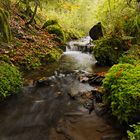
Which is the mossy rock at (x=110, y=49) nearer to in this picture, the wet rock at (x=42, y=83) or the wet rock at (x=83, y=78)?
the wet rock at (x=83, y=78)

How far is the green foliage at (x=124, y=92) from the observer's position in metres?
5.59

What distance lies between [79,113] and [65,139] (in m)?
1.42

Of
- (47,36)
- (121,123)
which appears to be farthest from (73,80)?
(47,36)

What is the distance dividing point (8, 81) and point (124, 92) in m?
4.06

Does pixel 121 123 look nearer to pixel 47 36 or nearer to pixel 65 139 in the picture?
pixel 65 139

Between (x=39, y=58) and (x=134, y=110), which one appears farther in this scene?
(x=39, y=58)

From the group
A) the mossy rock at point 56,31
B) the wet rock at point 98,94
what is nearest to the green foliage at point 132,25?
the wet rock at point 98,94

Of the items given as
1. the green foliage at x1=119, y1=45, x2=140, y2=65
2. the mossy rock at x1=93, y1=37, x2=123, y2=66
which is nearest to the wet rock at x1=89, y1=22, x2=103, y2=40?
the mossy rock at x1=93, y1=37, x2=123, y2=66

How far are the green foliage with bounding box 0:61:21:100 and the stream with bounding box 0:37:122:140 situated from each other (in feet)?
0.75

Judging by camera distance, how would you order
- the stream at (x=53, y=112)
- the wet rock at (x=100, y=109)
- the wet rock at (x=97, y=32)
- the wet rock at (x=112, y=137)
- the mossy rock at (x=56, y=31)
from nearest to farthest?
the wet rock at (x=112, y=137)
the stream at (x=53, y=112)
the wet rock at (x=100, y=109)
the wet rock at (x=97, y=32)
the mossy rock at (x=56, y=31)

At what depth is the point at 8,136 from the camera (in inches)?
233

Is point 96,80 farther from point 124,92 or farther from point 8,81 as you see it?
point 124,92

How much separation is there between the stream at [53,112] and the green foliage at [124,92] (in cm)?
51

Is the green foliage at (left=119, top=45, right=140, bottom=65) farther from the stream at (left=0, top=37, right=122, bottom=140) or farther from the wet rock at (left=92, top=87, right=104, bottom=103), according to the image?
the wet rock at (left=92, top=87, right=104, bottom=103)
